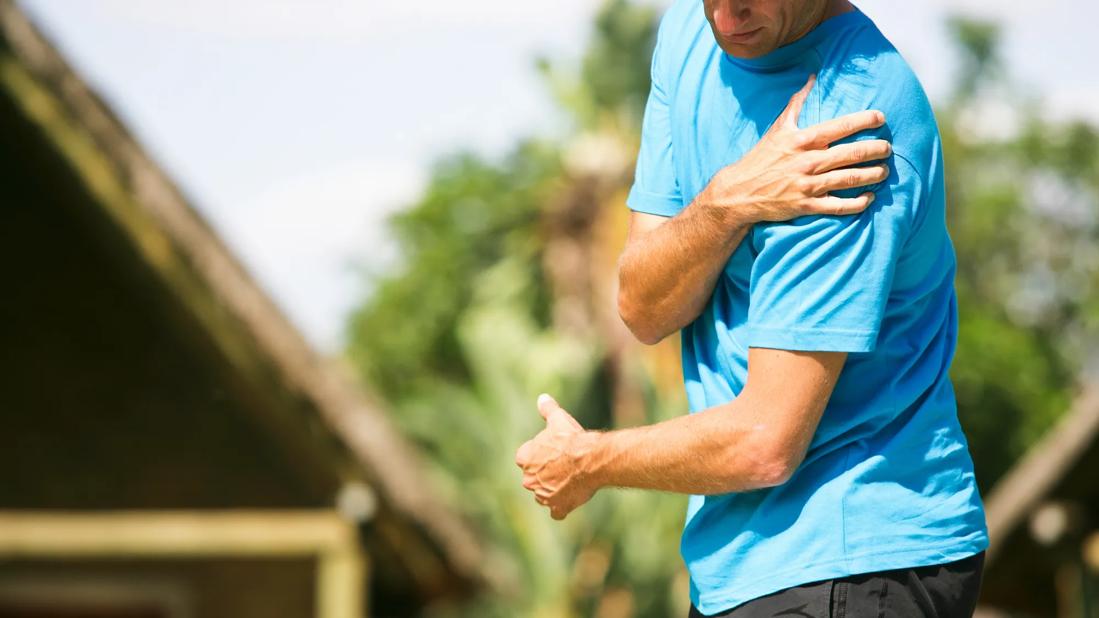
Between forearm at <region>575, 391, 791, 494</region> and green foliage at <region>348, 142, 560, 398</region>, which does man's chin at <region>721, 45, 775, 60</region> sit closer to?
forearm at <region>575, 391, 791, 494</region>

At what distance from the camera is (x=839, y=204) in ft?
6.70

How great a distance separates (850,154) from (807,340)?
254 millimetres

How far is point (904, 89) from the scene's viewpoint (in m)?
Result: 2.09

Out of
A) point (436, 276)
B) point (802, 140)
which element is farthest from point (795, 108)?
point (436, 276)

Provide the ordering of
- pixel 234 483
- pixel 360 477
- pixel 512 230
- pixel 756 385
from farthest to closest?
pixel 512 230, pixel 234 483, pixel 360 477, pixel 756 385

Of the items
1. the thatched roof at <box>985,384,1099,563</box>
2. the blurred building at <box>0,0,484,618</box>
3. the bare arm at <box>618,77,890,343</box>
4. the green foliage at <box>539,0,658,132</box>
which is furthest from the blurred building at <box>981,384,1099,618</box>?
the green foliage at <box>539,0,658,132</box>

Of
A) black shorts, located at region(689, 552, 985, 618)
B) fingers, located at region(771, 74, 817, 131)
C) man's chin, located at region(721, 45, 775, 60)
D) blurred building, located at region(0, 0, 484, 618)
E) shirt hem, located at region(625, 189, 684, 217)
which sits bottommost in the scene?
black shorts, located at region(689, 552, 985, 618)

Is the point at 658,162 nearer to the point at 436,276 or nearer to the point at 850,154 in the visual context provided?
the point at 850,154

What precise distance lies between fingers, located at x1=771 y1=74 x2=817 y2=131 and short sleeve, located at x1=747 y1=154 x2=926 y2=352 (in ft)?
0.45

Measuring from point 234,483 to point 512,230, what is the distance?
635 inches

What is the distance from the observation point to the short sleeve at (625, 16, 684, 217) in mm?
2330

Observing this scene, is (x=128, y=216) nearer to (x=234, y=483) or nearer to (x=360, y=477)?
(x=360, y=477)

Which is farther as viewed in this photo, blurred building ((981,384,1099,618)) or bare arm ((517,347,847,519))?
blurred building ((981,384,1099,618))

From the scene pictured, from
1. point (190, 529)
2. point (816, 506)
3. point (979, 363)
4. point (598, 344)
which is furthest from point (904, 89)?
point (979, 363)
